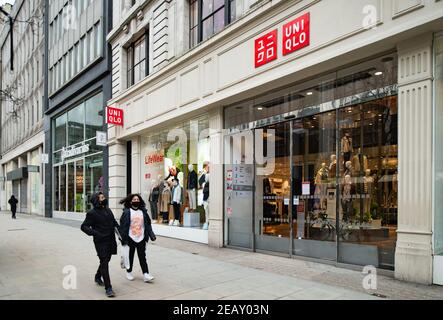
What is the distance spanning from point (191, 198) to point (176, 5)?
21.8 feet

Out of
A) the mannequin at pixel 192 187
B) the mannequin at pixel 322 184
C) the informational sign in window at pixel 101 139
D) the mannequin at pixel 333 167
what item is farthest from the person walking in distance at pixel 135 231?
the informational sign in window at pixel 101 139

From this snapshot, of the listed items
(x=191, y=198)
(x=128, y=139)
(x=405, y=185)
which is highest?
(x=128, y=139)

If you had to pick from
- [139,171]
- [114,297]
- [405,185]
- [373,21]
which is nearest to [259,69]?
[373,21]

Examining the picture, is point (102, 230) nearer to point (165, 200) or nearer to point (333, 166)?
point (333, 166)

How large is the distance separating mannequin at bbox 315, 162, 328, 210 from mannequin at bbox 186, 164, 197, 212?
513cm

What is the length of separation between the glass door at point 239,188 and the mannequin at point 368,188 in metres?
3.46

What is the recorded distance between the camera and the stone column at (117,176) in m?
17.3

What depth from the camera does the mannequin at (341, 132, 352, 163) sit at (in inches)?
335

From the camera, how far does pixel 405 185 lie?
695 cm

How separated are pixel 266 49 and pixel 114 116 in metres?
9.06

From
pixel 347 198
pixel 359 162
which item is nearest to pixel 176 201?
pixel 347 198
